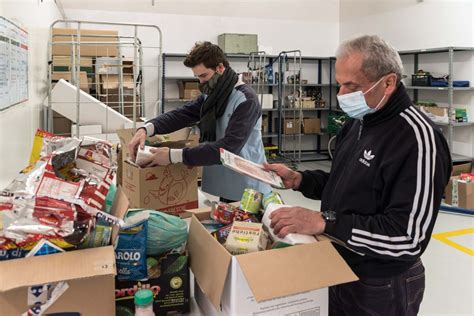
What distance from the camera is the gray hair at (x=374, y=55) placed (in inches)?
43.9

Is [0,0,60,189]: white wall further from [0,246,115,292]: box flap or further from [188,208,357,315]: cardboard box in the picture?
[188,208,357,315]: cardboard box

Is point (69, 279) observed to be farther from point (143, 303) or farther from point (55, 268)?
point (143, 303)

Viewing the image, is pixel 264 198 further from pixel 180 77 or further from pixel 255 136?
pixel 180 77

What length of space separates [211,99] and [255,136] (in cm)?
31

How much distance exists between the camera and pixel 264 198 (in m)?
1.21

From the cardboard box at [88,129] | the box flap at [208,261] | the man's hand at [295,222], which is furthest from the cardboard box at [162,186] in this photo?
the cardboard box at [88,129]

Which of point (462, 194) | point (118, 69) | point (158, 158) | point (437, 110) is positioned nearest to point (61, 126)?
point (118, 69)

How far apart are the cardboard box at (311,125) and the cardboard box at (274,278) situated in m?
6.73

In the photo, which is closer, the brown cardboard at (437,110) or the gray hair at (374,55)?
the gray hair at (374,55)

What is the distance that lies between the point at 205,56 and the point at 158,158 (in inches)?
23.9

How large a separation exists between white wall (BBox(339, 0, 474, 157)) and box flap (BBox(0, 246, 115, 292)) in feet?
→ 18.7

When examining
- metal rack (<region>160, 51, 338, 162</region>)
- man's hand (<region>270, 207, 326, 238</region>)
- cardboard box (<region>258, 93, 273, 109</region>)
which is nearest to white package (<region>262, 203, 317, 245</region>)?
man's hand (<region>270, 207, 326, 238</region>)

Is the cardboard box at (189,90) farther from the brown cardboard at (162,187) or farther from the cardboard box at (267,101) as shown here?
the brown cardboard at (162,187)

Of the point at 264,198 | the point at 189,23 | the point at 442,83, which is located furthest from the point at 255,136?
the point at 189,23
